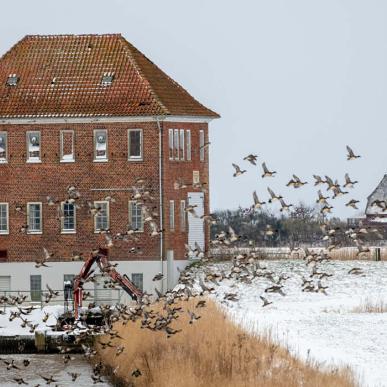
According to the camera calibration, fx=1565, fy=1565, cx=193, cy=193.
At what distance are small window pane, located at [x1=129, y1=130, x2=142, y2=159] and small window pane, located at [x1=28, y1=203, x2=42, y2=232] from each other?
183 inches

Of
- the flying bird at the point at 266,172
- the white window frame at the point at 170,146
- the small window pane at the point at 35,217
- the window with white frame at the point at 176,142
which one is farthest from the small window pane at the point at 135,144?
the flying bird at the point at 266,172

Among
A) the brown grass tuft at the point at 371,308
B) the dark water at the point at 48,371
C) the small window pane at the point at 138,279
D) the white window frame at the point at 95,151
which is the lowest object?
the dark water at the point at 48,371

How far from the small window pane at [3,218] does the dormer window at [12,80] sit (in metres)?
5.29

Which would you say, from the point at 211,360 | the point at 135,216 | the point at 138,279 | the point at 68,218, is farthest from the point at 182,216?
the point at 211,360

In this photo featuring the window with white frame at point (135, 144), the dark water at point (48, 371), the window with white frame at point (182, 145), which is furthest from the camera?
the window with white frame at point (182, 145)

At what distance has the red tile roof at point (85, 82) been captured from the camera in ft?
215

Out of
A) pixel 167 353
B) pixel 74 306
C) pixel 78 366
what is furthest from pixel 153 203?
pixel 167 353

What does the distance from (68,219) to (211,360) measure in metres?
33.6

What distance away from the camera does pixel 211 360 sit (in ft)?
111

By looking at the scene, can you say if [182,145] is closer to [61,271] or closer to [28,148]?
[28,148]

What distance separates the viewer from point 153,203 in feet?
214

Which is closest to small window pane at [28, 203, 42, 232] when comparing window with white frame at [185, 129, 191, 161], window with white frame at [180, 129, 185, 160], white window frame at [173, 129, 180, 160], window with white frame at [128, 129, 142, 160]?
window with white frame at [128, 129, 142, 160]

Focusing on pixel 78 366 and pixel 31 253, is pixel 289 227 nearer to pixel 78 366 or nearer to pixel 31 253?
pixel 31 253

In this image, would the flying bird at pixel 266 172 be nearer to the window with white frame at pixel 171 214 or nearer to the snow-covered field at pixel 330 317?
the snow-covered field at pixel 330 317
